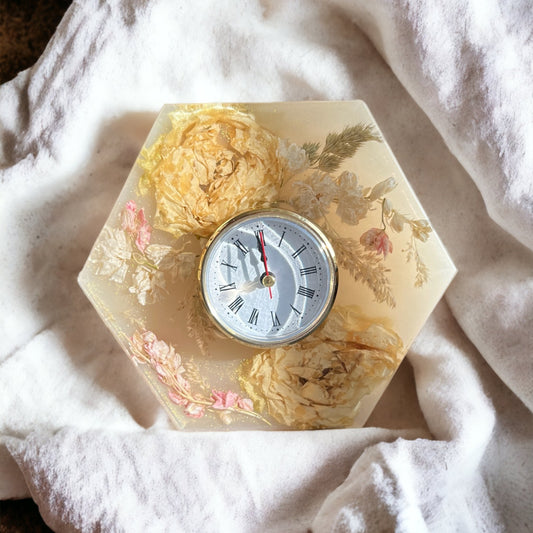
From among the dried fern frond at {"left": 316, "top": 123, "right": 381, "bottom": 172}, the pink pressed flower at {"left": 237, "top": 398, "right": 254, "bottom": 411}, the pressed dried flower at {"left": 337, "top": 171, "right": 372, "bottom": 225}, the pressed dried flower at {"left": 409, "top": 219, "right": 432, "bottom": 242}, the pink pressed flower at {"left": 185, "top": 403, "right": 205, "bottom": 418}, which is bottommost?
the pink pressed flower at {"left": 237, "top": 398, "right": 254, "bottom": 411}

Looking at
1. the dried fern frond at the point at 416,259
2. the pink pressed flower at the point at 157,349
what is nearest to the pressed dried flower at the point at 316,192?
the dried fern frond at the point at 416,259

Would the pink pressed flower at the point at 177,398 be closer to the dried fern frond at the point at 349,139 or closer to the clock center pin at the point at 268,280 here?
the clock center pin at the point at 268,280

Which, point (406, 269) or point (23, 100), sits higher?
point (23, 100)

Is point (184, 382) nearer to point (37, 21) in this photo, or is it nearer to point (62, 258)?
point (62, 258)

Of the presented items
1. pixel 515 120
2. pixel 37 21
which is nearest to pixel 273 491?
pixel 515 120

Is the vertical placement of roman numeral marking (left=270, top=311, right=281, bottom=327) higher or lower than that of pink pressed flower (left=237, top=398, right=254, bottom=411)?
higher

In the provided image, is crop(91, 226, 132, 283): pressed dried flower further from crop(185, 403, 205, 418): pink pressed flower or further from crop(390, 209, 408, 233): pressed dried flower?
crop(390, 209, 408, 233): pressed dried flower

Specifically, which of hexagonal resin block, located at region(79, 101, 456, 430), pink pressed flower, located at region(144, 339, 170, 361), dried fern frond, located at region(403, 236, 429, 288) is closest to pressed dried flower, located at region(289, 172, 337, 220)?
hexagonal resin block, located at region(79, 101, 456, 430)
